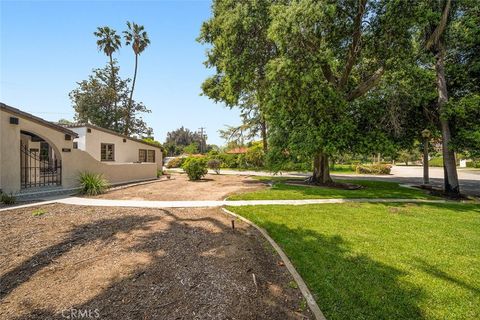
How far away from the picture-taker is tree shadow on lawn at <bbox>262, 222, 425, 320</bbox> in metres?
3.43

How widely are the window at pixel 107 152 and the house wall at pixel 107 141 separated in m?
0.24

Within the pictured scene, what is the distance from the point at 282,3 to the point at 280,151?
359 inches

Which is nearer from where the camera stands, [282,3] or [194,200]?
[194,200]

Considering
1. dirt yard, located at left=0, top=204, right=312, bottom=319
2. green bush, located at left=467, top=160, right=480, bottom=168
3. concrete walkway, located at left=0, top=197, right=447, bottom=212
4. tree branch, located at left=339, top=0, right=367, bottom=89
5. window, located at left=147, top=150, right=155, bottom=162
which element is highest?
tree branch, located at left=339, top=0, right=367, bottom=89

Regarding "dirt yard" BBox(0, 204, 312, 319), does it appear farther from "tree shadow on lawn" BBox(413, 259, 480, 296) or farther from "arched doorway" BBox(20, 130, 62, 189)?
"arched doorway" BBox(20, 130, 62, 189)

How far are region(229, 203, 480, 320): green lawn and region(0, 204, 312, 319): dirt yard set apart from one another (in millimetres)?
711

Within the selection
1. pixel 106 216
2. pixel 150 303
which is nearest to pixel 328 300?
pixel 150 303

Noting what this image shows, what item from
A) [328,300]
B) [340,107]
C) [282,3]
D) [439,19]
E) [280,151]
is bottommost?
[328,300]

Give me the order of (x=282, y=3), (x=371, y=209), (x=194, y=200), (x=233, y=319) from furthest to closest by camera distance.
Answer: (x=282, y=3)
(x=194, y=200)
(x=371, y=209)
(x=233, y=319)

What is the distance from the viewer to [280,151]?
54.5ft

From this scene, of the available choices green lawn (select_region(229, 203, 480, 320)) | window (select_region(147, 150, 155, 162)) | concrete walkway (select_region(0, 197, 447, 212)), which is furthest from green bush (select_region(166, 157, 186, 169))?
green lawn (select_region(229, 203, 480, 320))

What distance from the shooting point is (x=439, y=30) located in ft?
43.3

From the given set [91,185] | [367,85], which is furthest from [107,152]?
[367,85]

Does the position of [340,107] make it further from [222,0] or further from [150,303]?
[150,303]
